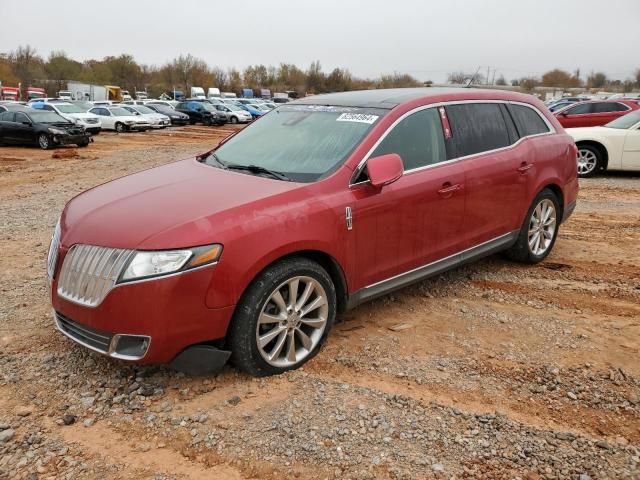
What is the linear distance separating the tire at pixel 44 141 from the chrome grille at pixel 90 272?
18308 millimetres

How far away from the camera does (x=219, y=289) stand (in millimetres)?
2994

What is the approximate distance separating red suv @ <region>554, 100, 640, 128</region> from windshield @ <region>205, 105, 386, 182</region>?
579 inches

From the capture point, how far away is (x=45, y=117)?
19.7 metres

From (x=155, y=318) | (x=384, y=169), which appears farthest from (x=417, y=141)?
(x=155, y=318)

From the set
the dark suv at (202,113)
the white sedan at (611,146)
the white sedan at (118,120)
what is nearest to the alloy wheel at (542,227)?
the white sedan at (611,146)

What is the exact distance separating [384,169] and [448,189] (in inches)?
33.3

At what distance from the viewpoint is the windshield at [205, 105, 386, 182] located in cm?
376

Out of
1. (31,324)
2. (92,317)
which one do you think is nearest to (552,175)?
(92,317)

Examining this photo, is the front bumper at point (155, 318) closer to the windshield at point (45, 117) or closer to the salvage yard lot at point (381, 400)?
the salvage yard lot at point (381, 400)

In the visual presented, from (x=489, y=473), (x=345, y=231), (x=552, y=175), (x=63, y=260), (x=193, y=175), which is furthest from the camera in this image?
(x=552, y=175)

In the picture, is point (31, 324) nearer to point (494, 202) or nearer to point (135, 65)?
point (494, 202)

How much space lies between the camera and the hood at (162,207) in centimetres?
300

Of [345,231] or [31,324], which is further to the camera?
[31,324]

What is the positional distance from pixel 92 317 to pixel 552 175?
14.4 feet
